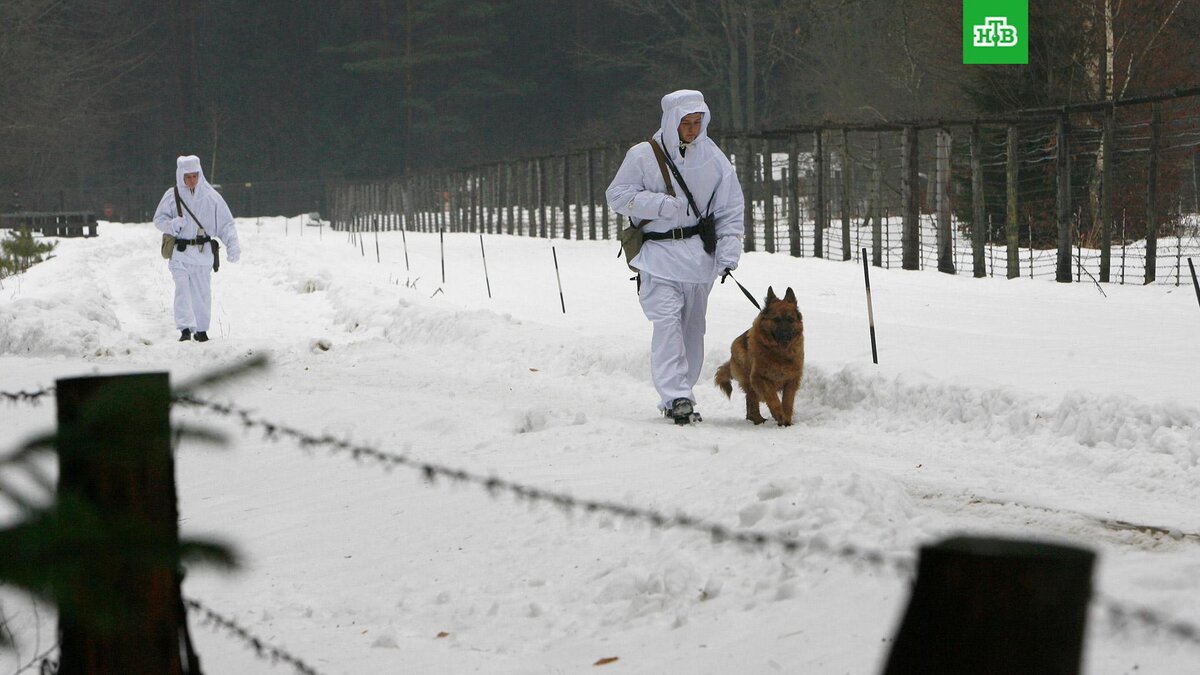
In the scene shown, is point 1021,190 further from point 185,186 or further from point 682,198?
point 682,198

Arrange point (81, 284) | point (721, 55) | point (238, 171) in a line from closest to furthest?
point (81, 284)
point (721, 55)
point (238, 171)

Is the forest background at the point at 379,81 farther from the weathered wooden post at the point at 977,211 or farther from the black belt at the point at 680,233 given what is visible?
the black belt at the point at 680,233

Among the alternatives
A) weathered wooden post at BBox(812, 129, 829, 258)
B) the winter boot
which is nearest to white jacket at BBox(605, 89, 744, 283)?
the winter boot

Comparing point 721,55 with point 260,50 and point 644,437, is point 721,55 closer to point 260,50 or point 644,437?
point 260,50

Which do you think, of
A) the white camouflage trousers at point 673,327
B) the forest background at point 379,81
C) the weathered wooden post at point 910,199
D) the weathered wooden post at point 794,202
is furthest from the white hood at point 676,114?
the forest background at point 379,81

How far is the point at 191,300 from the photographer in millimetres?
15062

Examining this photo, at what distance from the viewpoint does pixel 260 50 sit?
276ft

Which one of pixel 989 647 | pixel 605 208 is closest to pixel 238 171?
pixel 605 208

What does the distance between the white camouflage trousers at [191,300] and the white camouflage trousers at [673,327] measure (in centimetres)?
726

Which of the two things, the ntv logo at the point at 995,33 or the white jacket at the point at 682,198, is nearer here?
the white jacket at the point at 682,198

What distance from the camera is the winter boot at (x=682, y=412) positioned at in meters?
8.83

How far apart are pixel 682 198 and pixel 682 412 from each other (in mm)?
1368

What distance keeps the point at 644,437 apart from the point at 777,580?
10.0 ft

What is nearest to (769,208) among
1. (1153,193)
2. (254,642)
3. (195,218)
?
(1153,193)
